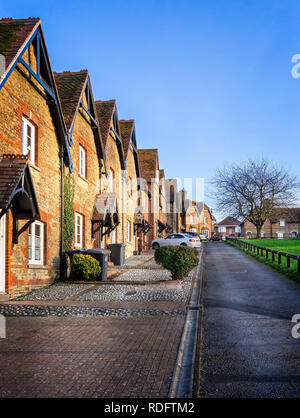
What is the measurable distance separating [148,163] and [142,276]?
76.4 ft

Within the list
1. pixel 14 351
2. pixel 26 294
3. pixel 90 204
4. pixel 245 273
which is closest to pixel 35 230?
pixel 26 294

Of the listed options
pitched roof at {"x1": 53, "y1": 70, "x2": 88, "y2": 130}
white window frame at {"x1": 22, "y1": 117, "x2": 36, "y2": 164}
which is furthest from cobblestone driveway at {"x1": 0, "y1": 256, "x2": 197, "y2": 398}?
pitched roof at {"x1": 53, "y1": 70, "x2": 88, "y2": 130}

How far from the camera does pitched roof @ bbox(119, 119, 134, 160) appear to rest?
26450 mm

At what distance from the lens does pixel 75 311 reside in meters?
9.16

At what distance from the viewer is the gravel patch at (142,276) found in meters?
15.1

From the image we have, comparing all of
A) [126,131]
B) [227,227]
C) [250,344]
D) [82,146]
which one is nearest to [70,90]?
[82,146]

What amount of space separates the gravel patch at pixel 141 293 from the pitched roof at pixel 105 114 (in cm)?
966

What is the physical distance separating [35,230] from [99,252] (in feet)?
8.72

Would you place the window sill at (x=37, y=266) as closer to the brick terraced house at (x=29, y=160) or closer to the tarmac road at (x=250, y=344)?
the brick terraced house at (x=29, y=160)

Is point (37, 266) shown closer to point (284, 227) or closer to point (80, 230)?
point (80, 230)

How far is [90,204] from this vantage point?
18016 millimetres
